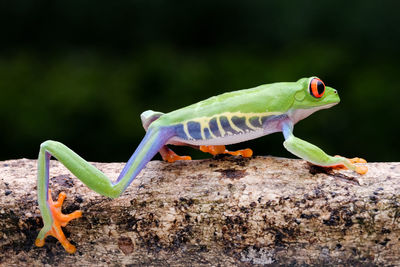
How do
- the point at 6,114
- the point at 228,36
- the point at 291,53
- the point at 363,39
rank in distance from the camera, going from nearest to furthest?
the point at 6,114, the point at 291,53, the point at 363,39, the point at 228,36

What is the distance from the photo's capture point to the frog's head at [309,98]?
96.4 inches

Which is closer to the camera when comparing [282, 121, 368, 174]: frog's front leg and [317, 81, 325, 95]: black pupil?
[282, 121, 368, 174]: frog's front leg

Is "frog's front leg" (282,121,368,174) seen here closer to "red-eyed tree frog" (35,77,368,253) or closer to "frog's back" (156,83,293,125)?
"red-eyed tree frog" (35,77,368,253)

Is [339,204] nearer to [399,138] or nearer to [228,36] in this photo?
[399,138]

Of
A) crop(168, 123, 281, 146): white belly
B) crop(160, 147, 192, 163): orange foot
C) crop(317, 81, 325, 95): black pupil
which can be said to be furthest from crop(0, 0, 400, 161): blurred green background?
crop(317, 81, 325, 95): black pupil

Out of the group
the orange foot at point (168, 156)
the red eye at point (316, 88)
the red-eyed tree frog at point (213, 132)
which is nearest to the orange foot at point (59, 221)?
the red-eyed tree frog at point (213, 132)

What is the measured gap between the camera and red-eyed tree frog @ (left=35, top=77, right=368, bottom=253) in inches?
92.4

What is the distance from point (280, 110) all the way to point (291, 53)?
6.80 feet

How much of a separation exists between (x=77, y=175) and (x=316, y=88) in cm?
105

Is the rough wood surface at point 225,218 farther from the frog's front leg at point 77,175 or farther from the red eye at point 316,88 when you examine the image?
the red eye at point 316,88

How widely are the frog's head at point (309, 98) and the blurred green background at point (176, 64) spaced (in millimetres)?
1487

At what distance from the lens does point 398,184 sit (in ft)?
7.70

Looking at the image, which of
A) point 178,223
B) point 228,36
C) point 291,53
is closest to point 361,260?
point 178,223

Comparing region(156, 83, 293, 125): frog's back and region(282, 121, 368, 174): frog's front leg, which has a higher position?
region(156, 83, 293, 125): frog's back
